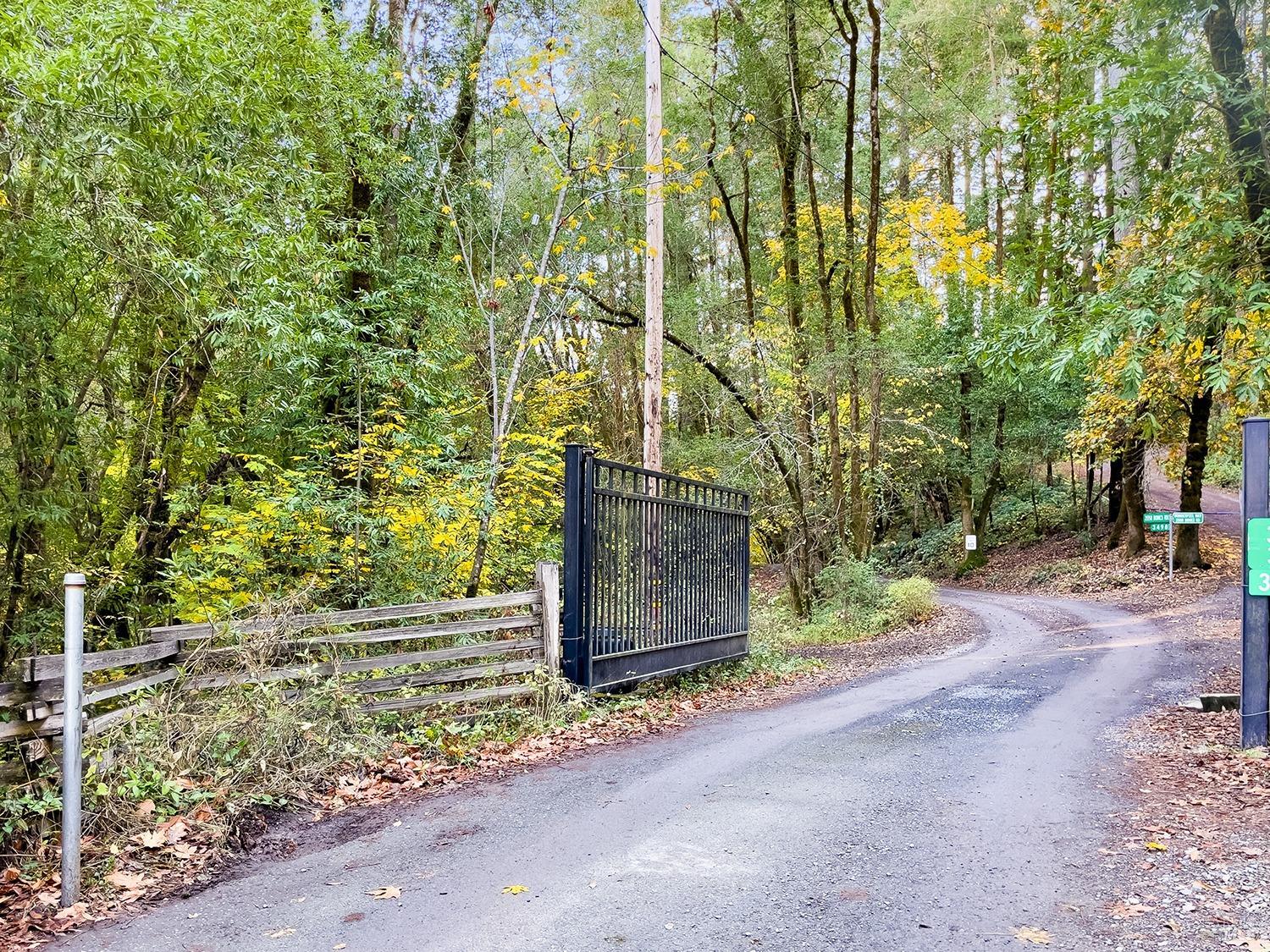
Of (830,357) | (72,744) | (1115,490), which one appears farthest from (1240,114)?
(1115,490)

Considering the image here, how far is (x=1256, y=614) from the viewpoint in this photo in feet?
19.7

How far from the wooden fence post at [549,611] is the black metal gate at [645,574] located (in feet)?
0.59

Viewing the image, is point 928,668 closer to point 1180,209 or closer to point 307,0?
point 1180,209

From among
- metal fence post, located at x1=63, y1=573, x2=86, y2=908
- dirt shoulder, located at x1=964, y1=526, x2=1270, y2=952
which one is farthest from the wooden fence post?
dirt shoulder, located at x1=964, y1=526, x2=1270, y2=952

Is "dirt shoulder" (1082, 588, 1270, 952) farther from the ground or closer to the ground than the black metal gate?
closer to the ground

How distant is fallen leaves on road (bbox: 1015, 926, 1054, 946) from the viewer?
321 cm

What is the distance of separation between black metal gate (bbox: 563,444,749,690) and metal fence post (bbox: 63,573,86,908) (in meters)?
4.06

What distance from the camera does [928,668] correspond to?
11.5 meters

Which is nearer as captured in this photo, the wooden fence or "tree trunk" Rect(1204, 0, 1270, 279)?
the wooden fence

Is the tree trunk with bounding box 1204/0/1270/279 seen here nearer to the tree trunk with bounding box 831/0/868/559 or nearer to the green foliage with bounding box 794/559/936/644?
the tree trunk with bounding box 831/0/868/559

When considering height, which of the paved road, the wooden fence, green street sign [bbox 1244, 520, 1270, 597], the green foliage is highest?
Result: green street sign [bbox 1244, 520, 1270, 597]

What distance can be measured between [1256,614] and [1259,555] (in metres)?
0.45

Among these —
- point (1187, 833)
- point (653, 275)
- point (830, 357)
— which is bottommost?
point (1187, 833)

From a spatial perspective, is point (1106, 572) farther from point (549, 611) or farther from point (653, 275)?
point (549, 611)
